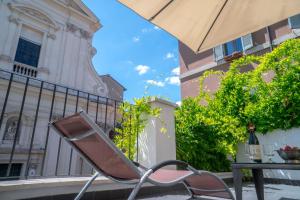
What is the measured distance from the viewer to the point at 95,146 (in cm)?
152

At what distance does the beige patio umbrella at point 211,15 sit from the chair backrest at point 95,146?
1.46 m

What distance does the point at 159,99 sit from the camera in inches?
139

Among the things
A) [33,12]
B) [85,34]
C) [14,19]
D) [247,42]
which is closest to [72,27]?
[85,34]

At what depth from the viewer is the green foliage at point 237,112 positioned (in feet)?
14.6

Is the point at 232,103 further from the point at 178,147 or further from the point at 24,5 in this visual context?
the point at 24,5

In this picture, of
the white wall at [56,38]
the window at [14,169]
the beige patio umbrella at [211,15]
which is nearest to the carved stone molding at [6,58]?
the white wall at [56,38]

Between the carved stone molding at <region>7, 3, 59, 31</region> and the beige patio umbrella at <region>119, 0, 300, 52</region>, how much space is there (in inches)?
427

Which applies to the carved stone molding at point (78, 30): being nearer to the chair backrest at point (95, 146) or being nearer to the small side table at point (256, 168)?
the chair backrest at point (95, 146)

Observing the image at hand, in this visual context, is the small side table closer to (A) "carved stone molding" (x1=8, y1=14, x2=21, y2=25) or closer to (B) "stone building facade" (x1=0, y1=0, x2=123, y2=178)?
(B) "stone building facade" (x1=0, y1=0, x2=123, y2=178)

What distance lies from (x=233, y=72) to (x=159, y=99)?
12.0 feet

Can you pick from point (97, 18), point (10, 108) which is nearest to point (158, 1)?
point (10, 108)

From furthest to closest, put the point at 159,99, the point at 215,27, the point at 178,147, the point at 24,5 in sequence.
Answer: the point at 24,5 < the point at 178,147 < the point at 159,99 < the point at 215,27

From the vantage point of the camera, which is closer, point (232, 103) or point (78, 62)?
point (232, 103)

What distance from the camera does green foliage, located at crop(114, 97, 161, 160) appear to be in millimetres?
3404
